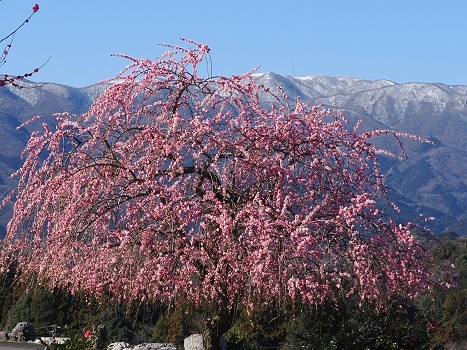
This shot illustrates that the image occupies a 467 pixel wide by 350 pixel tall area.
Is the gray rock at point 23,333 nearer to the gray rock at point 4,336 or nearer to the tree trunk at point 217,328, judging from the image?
the gray rock at point 4,336

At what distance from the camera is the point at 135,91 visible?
11.9m

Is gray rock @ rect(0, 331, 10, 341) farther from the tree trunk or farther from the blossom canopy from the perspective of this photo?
the blossom canopy

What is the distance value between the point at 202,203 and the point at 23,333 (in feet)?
69.6

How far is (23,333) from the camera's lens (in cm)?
3014

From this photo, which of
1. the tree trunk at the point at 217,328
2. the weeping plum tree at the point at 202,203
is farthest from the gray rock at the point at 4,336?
the weeping plum tree at the point at 202,203

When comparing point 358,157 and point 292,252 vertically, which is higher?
point 358,157

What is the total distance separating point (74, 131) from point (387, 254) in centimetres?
472

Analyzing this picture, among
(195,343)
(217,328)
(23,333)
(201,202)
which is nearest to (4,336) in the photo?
(23,333)

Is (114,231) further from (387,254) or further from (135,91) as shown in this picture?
(387,254)

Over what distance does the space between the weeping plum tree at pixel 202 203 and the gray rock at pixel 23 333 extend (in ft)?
62.3

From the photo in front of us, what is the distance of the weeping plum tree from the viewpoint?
10.8m

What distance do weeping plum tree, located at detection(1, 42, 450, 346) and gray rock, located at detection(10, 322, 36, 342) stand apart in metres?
19.0

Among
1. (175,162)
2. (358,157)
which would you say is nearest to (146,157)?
(175,162)

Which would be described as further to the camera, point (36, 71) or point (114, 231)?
point (114, 231)
